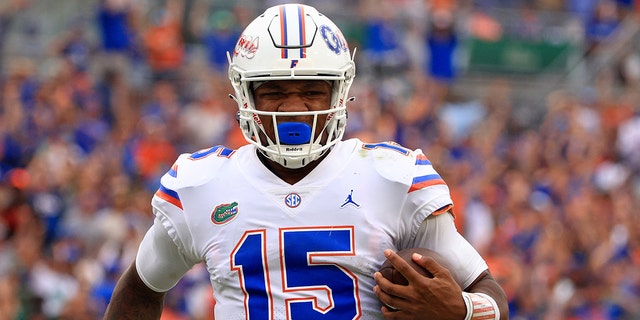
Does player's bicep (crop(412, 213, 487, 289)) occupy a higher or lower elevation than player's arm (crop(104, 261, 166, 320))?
higher

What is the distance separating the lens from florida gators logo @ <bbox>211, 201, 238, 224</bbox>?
3438 millimetres

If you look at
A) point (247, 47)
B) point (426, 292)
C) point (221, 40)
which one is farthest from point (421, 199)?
point (221, 40)

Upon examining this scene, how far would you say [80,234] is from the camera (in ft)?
29.3

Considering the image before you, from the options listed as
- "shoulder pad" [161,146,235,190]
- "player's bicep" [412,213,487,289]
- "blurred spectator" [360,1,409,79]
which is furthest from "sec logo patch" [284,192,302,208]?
"blurred spectator" [360,1,409,79]

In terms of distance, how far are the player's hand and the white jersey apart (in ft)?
0.55

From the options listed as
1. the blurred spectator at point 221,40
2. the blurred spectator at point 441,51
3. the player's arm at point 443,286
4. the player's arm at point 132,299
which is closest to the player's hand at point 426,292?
the player's arm at point 443,286

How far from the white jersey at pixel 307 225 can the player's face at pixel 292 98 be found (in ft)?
0.54

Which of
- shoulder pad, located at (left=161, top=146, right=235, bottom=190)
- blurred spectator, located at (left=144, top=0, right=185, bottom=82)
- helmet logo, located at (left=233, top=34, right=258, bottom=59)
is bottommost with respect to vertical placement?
blurred spectator, located at (left=144, top=0, right=185, bottom=82)

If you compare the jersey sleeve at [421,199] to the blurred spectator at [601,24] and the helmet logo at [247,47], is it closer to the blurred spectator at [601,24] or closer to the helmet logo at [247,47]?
the helmet logo at [247,47]

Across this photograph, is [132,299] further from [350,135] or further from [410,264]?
[350,135]

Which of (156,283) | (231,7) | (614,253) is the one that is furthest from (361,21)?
(156,283)

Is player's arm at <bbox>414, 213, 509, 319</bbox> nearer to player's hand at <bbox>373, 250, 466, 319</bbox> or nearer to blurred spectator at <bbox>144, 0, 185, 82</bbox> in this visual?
player's hand at <bbox>373, 250, 466, 319</bbox>

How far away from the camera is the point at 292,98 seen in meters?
3.45

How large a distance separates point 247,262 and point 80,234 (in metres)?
5.81
